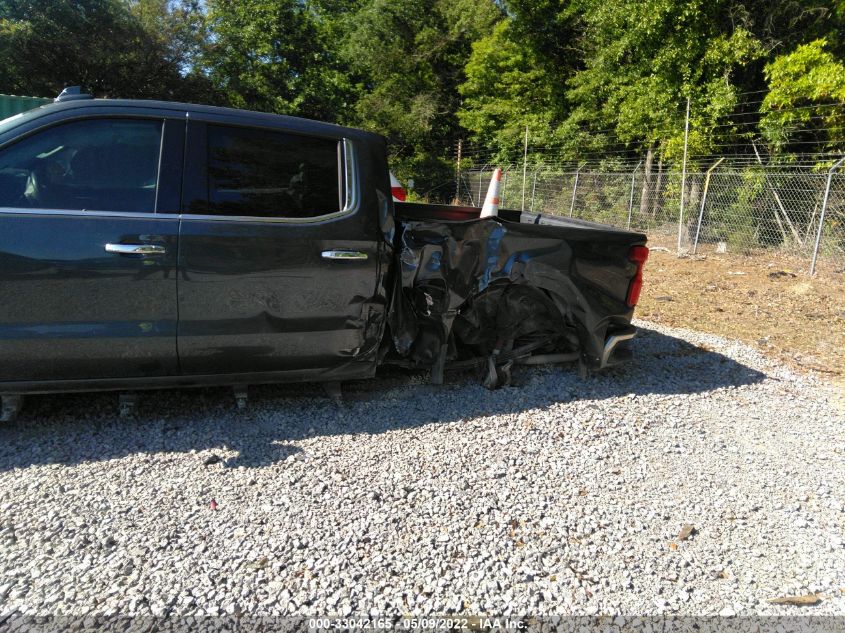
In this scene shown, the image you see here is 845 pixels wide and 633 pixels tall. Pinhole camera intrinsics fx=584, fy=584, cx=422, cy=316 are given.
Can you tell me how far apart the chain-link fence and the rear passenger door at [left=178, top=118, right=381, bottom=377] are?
410 inches

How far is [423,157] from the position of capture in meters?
29.2

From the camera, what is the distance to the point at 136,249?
3.30m

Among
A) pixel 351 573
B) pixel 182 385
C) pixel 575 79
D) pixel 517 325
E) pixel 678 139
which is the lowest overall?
pixel 351 573

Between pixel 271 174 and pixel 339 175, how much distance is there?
440 mm

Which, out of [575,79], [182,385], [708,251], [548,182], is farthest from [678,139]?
[182,385]

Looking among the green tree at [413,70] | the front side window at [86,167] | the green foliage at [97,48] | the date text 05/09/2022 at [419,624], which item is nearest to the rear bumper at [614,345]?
the date text 05/09/2022 at [419,624]

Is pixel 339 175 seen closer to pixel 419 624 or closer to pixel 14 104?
pixel 419 624

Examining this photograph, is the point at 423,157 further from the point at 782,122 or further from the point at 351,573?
the point at 351,573

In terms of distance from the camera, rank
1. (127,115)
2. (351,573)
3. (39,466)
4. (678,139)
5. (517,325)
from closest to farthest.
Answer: (351,573)
(39,466)
(127,115)
(517,325)
(678,139)

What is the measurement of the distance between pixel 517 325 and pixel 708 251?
36.7 ft

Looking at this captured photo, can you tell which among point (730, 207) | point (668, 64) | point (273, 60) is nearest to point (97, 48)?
point (273, 60)

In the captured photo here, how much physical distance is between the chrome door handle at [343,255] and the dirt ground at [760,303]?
15.3ft

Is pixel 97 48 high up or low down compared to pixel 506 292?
up

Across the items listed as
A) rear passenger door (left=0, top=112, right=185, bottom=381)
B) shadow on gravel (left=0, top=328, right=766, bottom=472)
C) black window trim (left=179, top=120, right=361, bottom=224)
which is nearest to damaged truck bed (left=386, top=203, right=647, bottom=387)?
shadow on gravel (left=0, top=328, right=766, bottom=472)
